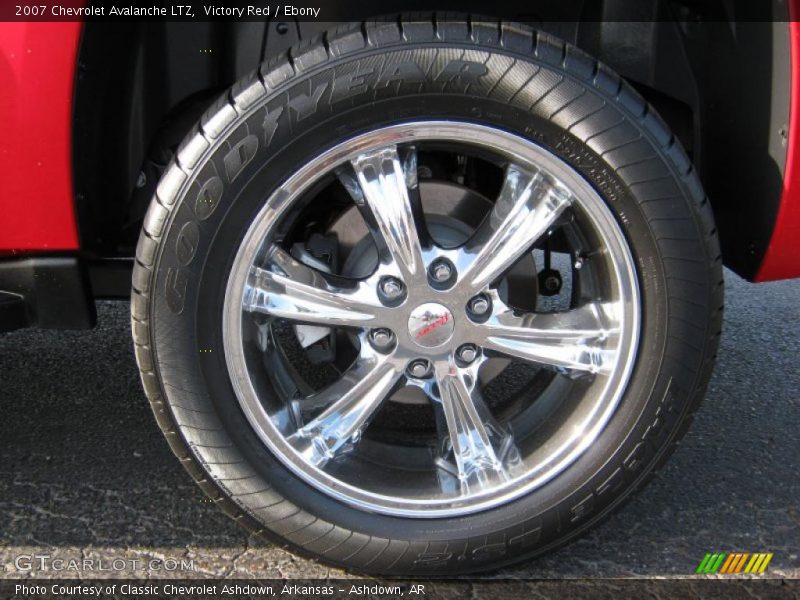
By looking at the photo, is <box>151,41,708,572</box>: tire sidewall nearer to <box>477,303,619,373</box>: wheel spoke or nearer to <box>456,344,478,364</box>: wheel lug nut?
<box>477,303,619,373</box>: wheel spoke

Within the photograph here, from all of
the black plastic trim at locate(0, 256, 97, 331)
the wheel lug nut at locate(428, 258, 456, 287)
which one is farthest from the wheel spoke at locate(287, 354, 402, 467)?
the black plastic trim at locate(0, 256, 97, 331)

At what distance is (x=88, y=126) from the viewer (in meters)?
1.74

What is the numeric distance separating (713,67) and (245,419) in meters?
1.27

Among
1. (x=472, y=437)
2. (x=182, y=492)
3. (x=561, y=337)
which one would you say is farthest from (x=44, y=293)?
(x=561, y=337)

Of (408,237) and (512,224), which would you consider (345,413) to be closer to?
(408,237)

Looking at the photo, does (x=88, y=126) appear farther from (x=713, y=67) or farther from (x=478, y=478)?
(x=713, y=67)

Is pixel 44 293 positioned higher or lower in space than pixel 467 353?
higher

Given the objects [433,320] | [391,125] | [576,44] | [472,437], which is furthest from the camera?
[576,44]

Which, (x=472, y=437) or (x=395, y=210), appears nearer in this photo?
(x=395, y=210)

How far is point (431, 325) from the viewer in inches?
66.9

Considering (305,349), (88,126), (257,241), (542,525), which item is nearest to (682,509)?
(542,525)

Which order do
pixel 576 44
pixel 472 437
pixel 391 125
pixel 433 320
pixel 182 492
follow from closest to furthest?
1. pixel 391 125
2. pixel 433 320
3. pixel 472 437
4. pixel 576 44
5. pixel 182 492

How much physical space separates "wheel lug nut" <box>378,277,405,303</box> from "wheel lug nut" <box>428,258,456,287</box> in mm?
67

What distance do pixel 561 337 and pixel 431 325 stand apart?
0.28 metres
